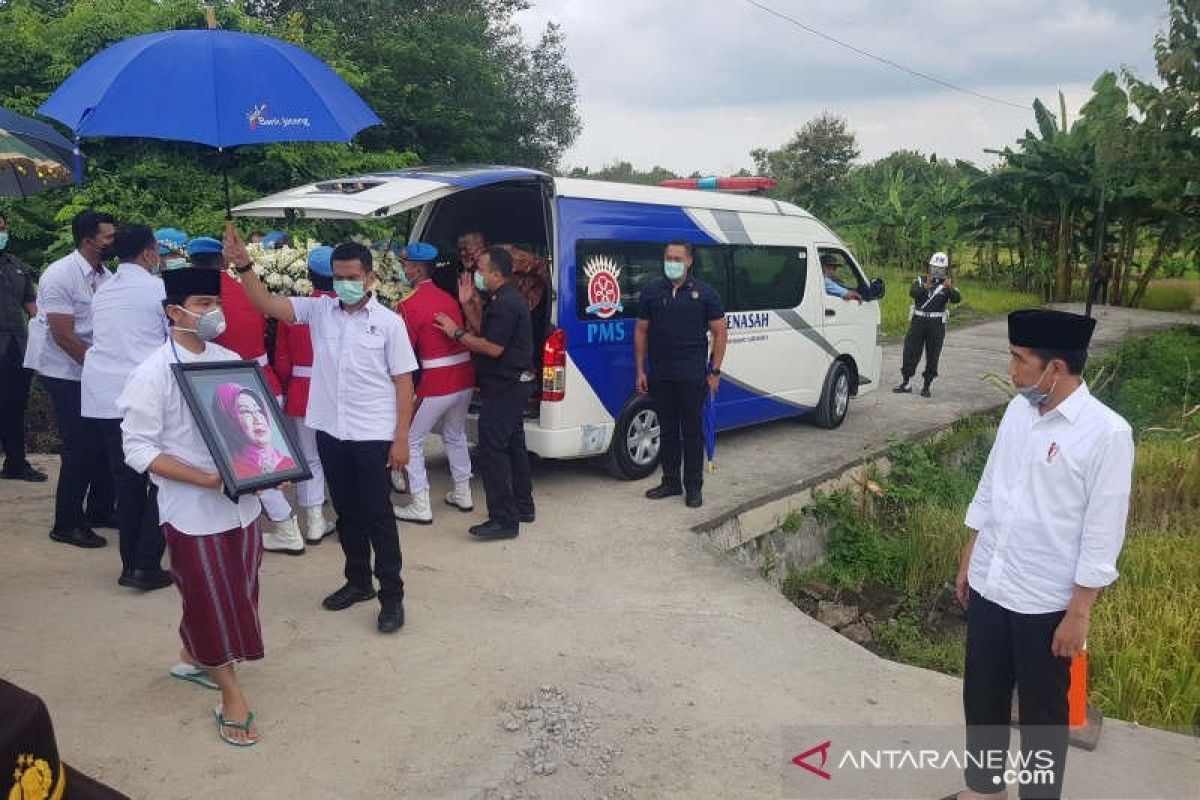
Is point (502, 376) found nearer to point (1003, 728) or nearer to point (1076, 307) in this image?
point (1003, 728)

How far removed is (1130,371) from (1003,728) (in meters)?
12.6

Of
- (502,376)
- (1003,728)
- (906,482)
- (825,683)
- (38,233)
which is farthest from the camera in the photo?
(38,233)

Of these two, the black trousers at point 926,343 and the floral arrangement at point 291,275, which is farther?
the black trousers at point 926,343

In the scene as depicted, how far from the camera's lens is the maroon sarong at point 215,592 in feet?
11.2

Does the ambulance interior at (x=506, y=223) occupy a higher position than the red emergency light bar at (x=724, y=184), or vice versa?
the red emergency light bar at (x=724, y=184)

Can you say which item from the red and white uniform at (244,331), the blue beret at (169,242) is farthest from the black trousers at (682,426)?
the blue beret at (169,242)

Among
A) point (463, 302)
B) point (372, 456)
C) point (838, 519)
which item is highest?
point (463, 302)

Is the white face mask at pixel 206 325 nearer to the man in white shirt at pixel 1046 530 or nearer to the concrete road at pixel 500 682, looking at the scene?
the concrete road at pixel 500 682

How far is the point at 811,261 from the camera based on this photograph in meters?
8.68

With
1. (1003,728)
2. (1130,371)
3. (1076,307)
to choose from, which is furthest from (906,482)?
(1076,307)

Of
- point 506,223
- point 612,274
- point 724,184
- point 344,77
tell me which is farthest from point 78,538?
point 344,77

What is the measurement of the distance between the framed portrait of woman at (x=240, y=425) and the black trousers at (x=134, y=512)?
5.43 ft

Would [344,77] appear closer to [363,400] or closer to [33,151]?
[33,151]
